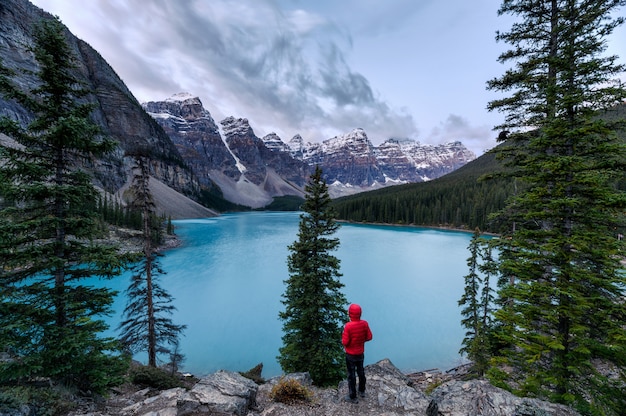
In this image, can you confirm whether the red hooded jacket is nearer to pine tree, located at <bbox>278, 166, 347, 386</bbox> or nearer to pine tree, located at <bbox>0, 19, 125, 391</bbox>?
pine tree, located at <bbox>278, 166, 347, 386</bbox>

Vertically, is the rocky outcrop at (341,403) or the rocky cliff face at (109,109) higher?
the rocky cliff face at (109,109)

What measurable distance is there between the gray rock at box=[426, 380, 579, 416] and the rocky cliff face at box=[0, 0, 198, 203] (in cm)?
9873

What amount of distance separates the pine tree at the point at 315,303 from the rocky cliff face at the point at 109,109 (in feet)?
301

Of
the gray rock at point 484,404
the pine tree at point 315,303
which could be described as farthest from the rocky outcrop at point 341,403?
the pine tree at point 315,303

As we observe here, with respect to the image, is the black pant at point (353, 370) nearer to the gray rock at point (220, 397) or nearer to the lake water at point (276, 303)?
the gray rock at point (220, 397)

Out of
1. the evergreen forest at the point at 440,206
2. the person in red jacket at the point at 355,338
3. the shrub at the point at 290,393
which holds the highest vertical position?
the evergreen forest at the point at 440,206

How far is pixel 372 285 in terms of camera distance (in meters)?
33.0

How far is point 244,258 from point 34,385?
42.8 m

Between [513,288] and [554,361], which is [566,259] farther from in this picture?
[554,361]

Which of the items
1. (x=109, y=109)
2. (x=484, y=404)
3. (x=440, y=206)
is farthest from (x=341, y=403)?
(x=109, y=109)

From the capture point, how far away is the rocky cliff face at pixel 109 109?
82.0 meters

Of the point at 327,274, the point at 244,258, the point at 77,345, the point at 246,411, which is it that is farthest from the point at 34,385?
the point at 244,258

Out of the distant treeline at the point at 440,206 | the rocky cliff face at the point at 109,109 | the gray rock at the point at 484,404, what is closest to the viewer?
the gray rock at the point at 484,404

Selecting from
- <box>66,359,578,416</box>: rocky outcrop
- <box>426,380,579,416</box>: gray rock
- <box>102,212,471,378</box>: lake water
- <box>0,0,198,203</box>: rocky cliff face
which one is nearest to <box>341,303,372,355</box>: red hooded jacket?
<box>66,359,578,416</box>: rocky outcrop
